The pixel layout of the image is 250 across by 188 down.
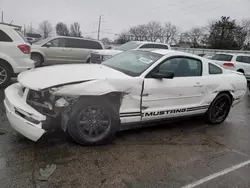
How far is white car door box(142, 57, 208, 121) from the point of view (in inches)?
152

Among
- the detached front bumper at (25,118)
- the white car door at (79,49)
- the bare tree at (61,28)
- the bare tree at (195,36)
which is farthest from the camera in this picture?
the bare tree at (61,28)

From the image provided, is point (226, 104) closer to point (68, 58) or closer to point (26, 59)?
point (26, 59)

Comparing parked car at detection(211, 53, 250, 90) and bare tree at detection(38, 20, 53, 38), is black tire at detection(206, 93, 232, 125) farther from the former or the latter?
bare tree at detection(38, 20, 53, 38)

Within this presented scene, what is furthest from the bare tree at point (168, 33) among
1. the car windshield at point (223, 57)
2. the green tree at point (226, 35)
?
the car windshield at point (223, 57)

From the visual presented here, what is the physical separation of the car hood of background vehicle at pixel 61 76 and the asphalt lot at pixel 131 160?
91 cm

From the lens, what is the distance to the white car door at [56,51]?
1159 cm

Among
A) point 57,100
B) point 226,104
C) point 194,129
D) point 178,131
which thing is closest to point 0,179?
point 57,100

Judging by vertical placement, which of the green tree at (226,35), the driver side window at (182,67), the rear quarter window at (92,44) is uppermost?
the green tree at (226,35)

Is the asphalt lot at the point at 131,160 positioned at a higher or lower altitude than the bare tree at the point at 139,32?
lower

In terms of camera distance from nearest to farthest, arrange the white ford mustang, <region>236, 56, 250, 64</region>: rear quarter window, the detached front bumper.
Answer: the detached front bumper, the white ford mustang, <region>236, 56, 250, 64</region>: rear quarter window

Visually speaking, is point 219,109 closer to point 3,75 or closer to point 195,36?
point 3,75

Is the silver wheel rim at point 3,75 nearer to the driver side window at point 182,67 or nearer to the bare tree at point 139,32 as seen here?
the driver side window at point 182,67

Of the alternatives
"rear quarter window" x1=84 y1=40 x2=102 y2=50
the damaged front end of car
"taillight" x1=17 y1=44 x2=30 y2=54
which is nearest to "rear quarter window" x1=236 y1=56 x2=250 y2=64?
"rear quarter window" x1=84 y1=40 x2=102 y2=50

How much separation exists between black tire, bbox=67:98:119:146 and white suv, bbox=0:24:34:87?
13.1 feet
